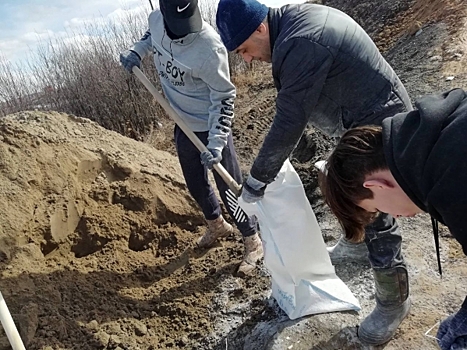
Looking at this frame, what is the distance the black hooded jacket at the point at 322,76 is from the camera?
192cm

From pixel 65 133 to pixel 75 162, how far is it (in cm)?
46

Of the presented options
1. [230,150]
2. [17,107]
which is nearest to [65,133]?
[230,150]

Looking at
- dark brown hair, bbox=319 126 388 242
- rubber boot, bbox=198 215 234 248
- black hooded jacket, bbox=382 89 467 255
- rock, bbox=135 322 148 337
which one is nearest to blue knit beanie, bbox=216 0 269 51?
dark brown hair, bbox=319 126 388 242

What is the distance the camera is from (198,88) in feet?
9.43

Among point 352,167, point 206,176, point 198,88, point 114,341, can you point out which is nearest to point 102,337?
point 114,341

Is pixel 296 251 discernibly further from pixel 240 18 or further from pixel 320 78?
pixel 240 18

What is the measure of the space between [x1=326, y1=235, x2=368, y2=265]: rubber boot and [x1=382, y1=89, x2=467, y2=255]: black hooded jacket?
5.98 feet

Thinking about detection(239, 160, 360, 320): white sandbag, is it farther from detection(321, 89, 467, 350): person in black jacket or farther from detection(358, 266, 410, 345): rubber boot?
detection(321, 89, 467, 350): person in black jacket

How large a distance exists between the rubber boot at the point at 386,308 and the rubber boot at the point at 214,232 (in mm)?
1398

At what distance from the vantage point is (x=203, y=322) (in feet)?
9.64

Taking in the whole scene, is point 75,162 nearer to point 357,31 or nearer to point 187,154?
point 187,154

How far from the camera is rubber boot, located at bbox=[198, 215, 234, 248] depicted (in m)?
3.50

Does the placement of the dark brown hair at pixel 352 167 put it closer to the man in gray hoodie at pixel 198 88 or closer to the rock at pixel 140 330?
the man in gray hoodie at pixel 198 88

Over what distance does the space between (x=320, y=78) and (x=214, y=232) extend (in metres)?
1.86
